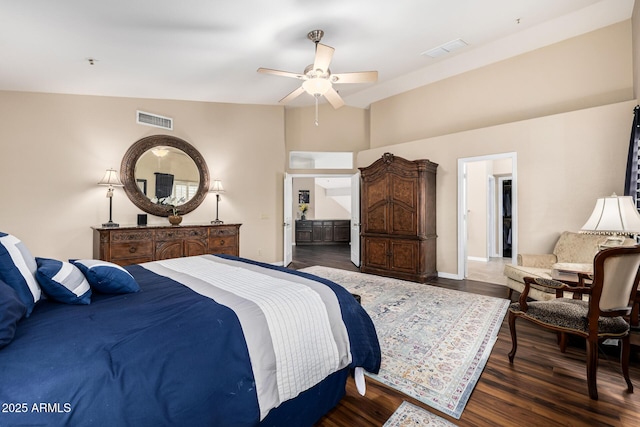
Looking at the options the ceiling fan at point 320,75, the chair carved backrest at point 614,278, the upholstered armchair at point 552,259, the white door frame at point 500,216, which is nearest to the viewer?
the chair carved backrest at point 614,278

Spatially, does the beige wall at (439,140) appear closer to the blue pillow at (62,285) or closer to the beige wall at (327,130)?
the beige wall at (327,130)

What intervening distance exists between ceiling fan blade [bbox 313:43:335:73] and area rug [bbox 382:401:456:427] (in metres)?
2.94

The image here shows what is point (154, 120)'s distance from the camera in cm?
479

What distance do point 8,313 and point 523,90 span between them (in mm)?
5958

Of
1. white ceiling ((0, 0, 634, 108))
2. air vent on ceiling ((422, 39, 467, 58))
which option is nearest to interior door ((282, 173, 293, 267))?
white ceiling ((0, 0, 634, 108))

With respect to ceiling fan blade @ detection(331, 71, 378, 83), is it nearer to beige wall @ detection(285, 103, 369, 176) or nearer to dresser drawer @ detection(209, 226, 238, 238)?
dresser drawer @ detection(209, 226, 238, 238)

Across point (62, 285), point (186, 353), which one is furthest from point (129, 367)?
point (62, 285)

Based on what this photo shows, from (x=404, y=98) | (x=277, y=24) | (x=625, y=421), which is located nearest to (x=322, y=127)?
(x=404, y=98)

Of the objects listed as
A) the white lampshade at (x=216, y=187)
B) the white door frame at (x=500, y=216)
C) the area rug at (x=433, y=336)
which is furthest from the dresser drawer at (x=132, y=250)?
the white door frame at (x=500, y=216)

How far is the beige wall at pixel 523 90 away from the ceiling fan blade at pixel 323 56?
3.12 m

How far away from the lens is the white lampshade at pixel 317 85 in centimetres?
324

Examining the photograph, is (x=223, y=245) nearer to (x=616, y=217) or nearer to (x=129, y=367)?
(x=129, y=367)

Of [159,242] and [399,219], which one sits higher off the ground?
[399,219]

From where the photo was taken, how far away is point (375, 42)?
393 cm
